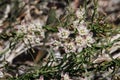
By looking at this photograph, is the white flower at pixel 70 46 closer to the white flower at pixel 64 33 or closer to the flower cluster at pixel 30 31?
the white flower at pixel 64 33

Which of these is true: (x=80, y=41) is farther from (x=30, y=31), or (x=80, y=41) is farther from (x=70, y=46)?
(x=30, y=31)

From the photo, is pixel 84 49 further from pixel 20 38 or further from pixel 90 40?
pixel 20 38

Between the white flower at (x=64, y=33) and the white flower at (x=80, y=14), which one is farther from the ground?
the white flower at (x=80, y=14)

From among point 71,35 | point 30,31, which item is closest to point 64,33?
point 71,35

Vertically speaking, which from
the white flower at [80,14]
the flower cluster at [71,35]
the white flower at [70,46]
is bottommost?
the white flower at [70,46]

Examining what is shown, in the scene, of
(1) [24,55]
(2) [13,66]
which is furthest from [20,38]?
(1) [24,55]

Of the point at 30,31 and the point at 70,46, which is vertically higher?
the point at 30,31

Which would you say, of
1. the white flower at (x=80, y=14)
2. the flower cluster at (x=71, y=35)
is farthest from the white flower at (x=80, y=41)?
the white flower at (x=80, y=14)

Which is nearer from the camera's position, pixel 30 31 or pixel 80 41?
pixel 80 41

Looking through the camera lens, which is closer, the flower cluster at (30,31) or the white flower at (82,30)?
the white flower at (82,30)

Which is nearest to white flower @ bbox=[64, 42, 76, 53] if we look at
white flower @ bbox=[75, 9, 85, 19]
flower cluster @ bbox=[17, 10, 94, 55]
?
flower cluster @ bbox=[17, 10, 94, 55]

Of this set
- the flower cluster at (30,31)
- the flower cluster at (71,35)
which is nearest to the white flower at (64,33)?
the flower cluster at (71,35)
